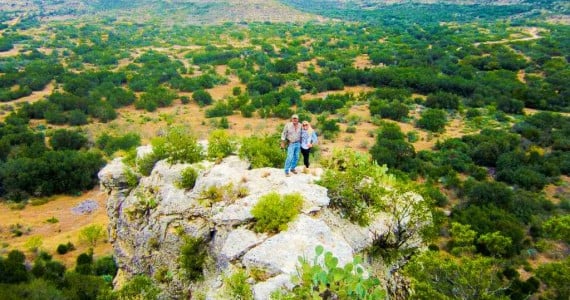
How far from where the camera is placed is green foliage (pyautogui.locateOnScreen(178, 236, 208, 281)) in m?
10.2

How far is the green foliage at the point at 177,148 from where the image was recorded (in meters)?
13.0

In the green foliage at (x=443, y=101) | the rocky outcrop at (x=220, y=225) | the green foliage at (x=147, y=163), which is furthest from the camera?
the green foliage at (x=443, y=101)

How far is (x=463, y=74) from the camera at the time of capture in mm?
54750

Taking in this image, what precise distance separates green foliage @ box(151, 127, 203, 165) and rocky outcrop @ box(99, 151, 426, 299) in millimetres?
359

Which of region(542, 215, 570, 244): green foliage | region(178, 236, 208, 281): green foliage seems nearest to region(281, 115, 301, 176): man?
region(178, 236, 208, 281): green foliage

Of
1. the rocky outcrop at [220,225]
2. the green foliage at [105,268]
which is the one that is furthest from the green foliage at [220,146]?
the green foliage at [105,268]

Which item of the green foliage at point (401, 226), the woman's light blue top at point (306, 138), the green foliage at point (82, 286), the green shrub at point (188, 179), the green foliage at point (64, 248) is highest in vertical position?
the woman's light blue top at point (306, 138)

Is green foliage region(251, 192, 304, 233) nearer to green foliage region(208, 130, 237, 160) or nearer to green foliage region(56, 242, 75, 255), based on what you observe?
green foliage region(208, 130, 237, 160)

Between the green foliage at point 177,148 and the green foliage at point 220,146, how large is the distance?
39 centimetres

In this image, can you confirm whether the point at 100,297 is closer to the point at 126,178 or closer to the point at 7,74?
the point at 126,178

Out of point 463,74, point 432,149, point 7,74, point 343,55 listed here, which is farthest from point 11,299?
point 343,55

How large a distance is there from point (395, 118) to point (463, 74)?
768 inches

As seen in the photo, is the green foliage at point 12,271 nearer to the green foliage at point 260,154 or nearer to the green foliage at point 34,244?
the green foliage at point 34,244

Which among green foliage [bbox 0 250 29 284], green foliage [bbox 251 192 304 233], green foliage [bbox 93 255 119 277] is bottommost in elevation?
green foliage [bbox 93 255 119 277]
